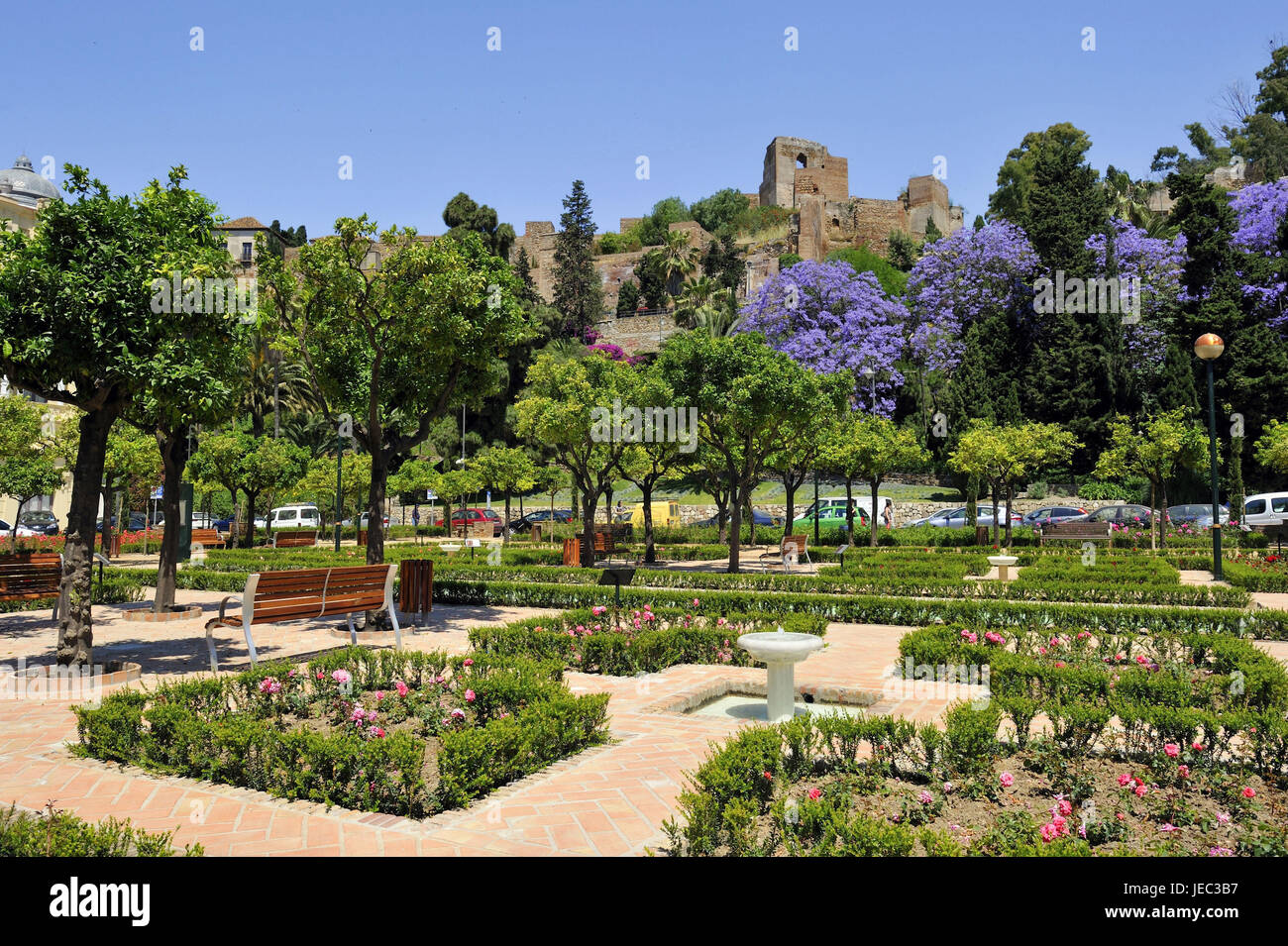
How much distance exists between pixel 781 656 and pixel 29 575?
1165cm

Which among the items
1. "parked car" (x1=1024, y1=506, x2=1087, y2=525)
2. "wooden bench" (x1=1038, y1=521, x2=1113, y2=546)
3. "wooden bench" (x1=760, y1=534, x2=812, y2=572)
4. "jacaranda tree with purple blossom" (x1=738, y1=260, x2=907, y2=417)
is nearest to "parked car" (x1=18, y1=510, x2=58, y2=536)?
"wooden bench" (x1=760, y1=534, x2=812, y2=572)

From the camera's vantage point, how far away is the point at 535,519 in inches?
1556

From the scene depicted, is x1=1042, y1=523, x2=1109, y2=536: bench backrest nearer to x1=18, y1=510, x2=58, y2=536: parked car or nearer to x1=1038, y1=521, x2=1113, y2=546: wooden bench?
x1=1038, y1=521, x2=1113, y2=546: wooden bench

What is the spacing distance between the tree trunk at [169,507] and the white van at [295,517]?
1135 inches

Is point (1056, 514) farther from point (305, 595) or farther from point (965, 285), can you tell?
point (305, 595)

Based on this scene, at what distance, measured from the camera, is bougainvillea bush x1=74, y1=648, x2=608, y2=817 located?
470 centimetres

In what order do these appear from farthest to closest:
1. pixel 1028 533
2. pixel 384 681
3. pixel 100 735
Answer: pixel 1028 533
pixel 384 681
pixel 100 735

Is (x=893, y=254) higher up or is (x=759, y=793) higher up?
(x=893, y=254)

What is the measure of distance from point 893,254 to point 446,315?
55.5 m

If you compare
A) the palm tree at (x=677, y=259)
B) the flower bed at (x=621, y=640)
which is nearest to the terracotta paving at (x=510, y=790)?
the flower bed at (x=621, y=640)

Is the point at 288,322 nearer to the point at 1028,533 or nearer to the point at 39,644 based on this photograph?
the point at 39,644

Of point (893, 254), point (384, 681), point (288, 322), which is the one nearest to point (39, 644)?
point (288, 322)

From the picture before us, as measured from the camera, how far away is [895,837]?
360cm

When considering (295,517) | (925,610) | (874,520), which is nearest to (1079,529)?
(874,520)
